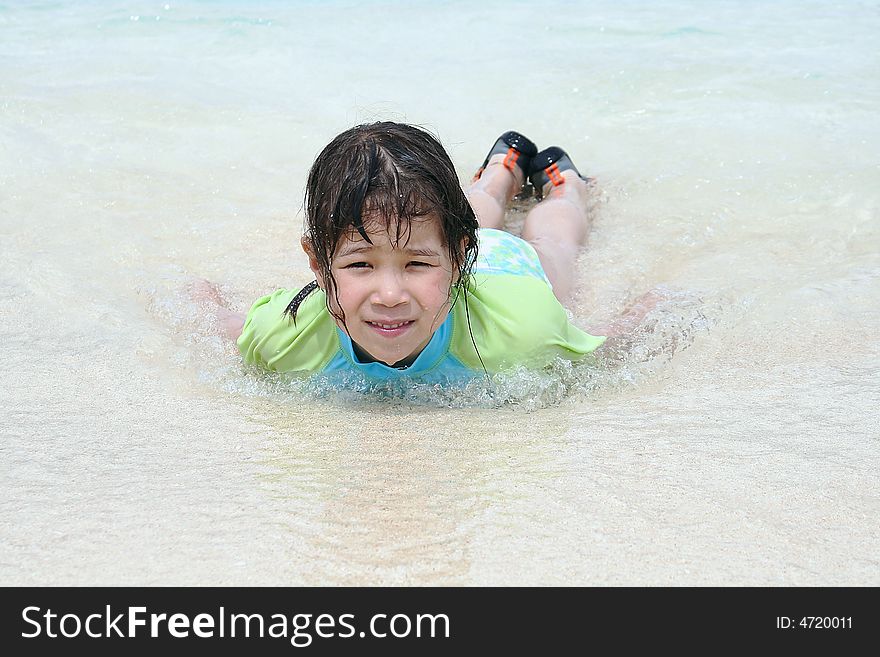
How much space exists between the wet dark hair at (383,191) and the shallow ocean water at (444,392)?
0.51 m

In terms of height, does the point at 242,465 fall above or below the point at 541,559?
above

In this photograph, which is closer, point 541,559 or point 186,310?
point 541,559

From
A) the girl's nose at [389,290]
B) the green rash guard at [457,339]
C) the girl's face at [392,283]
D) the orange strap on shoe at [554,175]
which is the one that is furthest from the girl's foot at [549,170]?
the girl's nose at [389,290]

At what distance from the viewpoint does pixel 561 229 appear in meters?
4.41

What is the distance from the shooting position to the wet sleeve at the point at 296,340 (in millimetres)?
3086

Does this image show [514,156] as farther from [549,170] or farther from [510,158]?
[549,170]

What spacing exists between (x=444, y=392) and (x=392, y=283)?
481mm

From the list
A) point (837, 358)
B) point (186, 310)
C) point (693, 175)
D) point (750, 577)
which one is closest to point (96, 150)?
point (186, 310)

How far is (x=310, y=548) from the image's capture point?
189 centimetres

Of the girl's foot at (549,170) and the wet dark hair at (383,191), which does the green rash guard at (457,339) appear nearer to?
the wet dark hair at (383,191)

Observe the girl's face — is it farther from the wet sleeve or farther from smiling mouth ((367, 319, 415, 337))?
the wet sleeve

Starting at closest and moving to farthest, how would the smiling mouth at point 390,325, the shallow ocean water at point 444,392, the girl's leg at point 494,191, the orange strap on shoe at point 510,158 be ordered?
the shallow ocean water at point 444,392, the smiling mouth at point 390,325, the girl's leg at point 494,191, the orange strap on shoe at point 510,158
